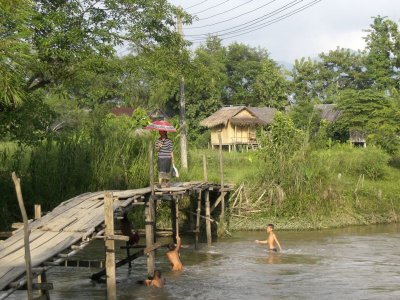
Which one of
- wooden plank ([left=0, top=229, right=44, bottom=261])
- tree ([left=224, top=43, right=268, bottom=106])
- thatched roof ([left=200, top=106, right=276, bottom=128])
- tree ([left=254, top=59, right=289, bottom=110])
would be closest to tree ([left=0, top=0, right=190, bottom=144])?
wooden plank ([left=0, top=229, right=44, bottom=261])

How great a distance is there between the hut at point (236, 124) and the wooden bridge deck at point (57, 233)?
1038 inches

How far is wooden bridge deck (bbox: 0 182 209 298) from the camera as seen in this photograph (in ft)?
25.6

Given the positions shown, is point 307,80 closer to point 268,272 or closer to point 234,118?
point 234,118

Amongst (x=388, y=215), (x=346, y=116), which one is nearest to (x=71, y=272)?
(x=388, y=215)

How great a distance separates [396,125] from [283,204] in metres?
8.30

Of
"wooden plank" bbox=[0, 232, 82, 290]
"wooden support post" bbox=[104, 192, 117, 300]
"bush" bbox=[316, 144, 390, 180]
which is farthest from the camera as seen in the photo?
"bush" bbox=[316, 144, 390, 180]

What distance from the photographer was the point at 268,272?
14477 mm

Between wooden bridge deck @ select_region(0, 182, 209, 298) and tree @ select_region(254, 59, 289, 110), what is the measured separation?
104ft

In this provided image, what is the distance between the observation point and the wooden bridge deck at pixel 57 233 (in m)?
7.79

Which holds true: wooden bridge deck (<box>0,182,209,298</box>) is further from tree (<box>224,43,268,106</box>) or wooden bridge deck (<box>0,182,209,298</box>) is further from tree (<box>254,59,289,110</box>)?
tree (<box>224,43,268,106</box>)

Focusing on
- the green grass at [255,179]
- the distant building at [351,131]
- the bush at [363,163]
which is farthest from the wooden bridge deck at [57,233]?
the distant building at [351,131]

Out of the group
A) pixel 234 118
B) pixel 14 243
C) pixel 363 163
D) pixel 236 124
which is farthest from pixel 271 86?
pixel 14 243

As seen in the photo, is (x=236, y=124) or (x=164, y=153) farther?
(x=236, y=124)

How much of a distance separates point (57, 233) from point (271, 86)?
35.3 m
